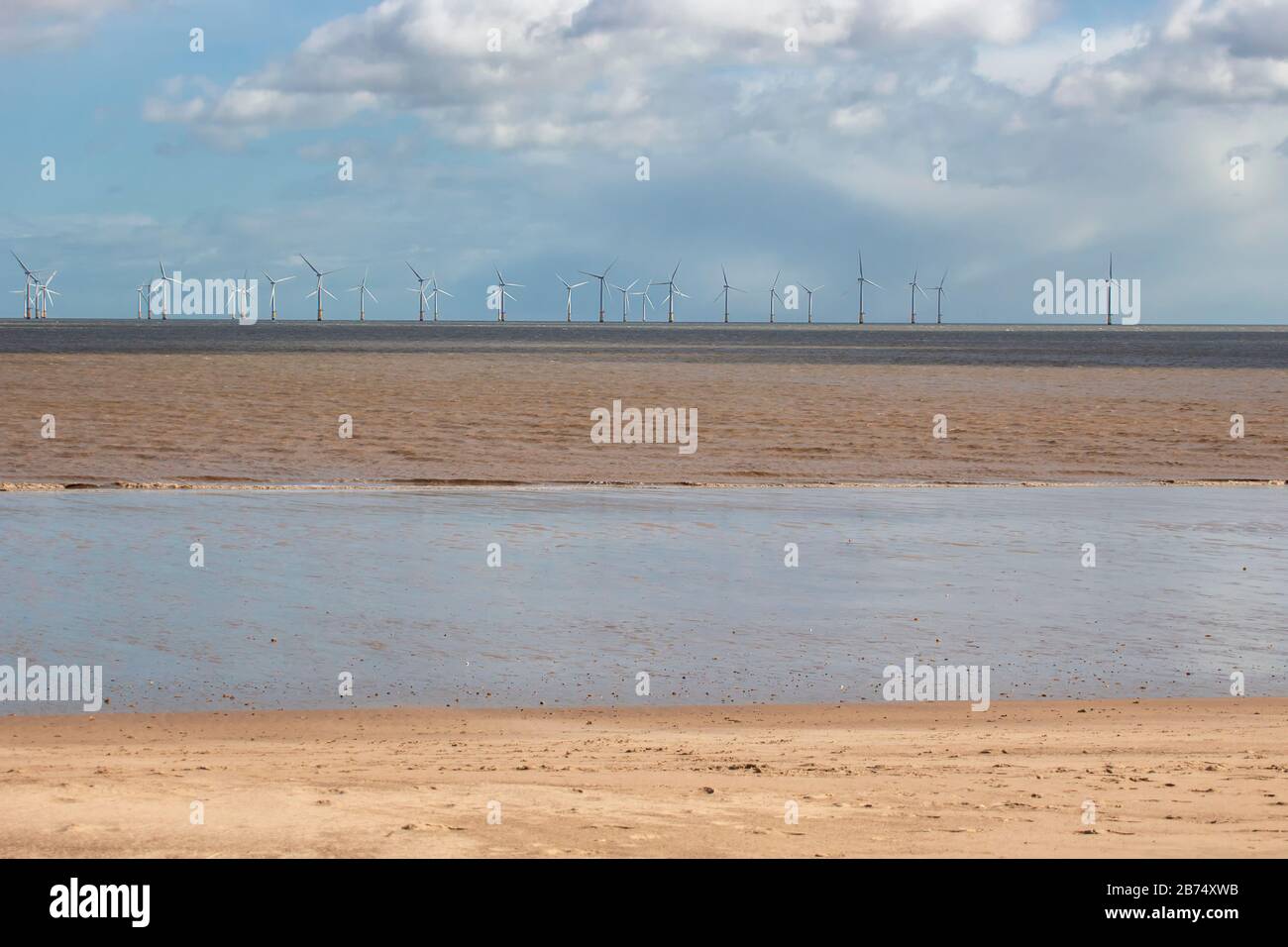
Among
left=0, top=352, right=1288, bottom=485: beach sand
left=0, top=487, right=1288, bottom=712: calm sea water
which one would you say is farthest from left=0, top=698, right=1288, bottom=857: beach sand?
left=0, top=352, right=1288, bottom=485: beach sand

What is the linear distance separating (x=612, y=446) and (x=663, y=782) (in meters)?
29.2

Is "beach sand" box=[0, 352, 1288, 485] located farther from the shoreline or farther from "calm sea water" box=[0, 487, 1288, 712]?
"calm sea water" box=[0, 487, 1288, 712]

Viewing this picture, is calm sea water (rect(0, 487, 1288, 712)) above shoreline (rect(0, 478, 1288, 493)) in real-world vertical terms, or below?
below

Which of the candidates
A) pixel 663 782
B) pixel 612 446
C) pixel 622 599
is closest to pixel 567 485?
pixel 612 446

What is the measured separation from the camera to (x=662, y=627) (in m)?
15.5

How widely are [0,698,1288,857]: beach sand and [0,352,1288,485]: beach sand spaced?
19.5 metres

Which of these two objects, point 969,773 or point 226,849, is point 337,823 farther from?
point 969,773

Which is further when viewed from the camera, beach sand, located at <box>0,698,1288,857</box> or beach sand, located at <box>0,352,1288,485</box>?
beach sand, located at <box>0,352,1288,485</box>

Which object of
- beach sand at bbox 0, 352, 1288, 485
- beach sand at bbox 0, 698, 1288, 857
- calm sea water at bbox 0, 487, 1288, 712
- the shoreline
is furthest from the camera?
beach sand at bbox 0, 352, 1288, 485

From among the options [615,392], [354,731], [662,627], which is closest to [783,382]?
[615,392]

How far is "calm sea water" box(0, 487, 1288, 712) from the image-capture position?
13.3m

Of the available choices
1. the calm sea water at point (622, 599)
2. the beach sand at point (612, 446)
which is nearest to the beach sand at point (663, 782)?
the calm sea water at point (622, 599)

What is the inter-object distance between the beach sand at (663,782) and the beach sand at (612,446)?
1948cm
